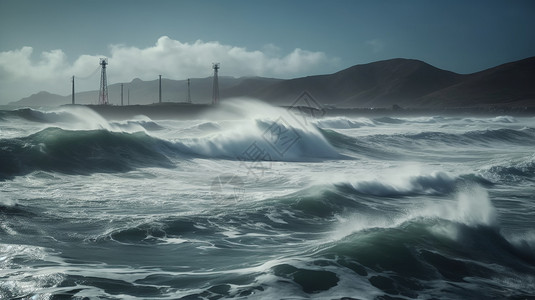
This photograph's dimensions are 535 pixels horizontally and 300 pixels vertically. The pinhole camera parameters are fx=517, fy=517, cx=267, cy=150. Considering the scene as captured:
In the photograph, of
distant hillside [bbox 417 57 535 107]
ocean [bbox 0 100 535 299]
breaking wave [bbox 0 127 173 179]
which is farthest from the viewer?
distant hillside [bbox 417 57 535 107]

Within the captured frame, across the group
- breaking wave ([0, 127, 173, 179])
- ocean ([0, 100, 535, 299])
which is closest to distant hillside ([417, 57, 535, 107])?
breaking wave ([0, 127, 173, 179])

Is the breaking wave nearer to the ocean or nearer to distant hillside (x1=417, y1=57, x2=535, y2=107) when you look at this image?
the ocean

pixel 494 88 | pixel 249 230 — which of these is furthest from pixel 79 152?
pixel 494 88

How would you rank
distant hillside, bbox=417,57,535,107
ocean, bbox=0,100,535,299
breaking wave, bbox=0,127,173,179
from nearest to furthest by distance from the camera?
ocean, bbox=0,100,535,299 → breaking wave, bbox=0,127,173,179 → distant hillside, bbox=417,57,535,107

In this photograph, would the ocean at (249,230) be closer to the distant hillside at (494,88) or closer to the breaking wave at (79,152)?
the breaking wave at (79,152)

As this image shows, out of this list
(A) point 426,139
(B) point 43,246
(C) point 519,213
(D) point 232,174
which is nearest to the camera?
(B) point 43,246

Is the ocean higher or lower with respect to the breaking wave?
lower

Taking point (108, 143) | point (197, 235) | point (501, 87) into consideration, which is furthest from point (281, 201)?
point (501, 87)

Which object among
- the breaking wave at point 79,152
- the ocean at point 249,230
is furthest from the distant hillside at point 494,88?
the ocean at point 249,230

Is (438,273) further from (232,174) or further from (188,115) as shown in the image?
(188,115)
